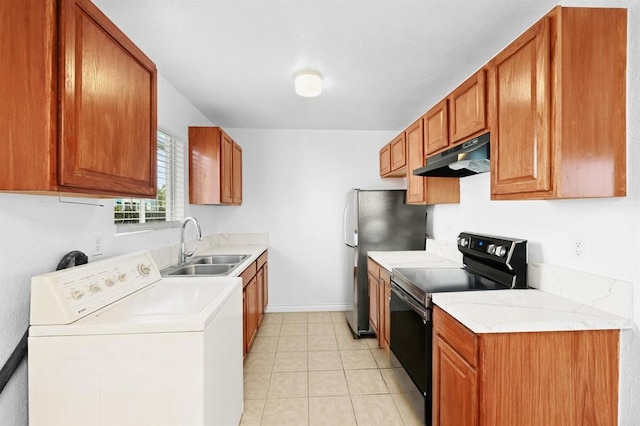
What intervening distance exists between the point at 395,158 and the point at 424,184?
755mm

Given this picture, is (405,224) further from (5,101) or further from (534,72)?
(5,101)

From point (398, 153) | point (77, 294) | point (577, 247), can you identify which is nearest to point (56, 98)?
point (77, 294)

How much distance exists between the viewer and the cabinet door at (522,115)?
1346 millimetres

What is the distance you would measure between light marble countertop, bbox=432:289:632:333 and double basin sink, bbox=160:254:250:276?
1552 millimetres

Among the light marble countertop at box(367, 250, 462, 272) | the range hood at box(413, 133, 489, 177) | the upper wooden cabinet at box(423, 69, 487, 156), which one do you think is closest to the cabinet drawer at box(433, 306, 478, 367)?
the light marble countertop at box(367, 250, 462, 272)

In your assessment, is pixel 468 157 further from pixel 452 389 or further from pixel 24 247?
pixel 24 247

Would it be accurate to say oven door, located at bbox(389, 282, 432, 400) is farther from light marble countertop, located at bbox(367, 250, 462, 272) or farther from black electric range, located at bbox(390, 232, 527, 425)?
light marble countertop, located at bbox(367, 250, 462, 272)

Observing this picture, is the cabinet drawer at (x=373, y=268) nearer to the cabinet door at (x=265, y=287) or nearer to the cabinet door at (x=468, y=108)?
the cabinet door at (x=265, y=287)

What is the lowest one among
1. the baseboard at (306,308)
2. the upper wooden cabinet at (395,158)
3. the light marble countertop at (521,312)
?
the baseboard at (306,308)

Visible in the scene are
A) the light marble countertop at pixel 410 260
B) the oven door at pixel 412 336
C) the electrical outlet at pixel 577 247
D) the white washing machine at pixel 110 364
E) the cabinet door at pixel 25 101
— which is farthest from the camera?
the light marble countertop at pixel 410 260

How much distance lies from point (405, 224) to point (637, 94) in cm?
212

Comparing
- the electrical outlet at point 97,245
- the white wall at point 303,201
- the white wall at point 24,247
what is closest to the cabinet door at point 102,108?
the white wall at point 24,247

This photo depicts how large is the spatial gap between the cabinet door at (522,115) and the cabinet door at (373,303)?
164cm

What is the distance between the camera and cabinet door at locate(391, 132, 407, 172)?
3.15 m
